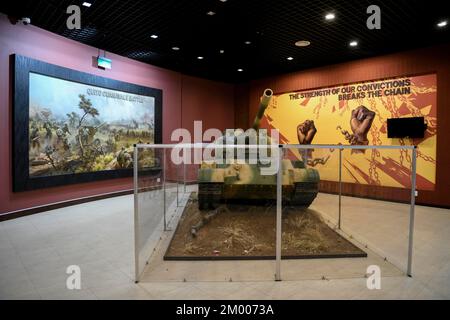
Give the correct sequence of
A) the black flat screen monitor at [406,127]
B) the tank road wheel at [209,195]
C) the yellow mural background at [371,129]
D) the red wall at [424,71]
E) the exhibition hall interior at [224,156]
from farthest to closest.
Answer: the black flat screen monitor at [406,127] → the red wall at [424,71] → the tank road wheel at [209,195] → the yellow mural background at [371,129] → the exhibition hall interior at [224,156]

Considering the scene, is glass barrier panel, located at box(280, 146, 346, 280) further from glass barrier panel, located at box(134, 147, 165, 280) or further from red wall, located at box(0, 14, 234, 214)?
red wall, located at box(0, 14, 234, 214)

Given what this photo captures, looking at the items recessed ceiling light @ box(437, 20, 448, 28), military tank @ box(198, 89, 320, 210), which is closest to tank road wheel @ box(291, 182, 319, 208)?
military tank @ box(198, 89, 320, 210)

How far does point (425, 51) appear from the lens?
8.22 m

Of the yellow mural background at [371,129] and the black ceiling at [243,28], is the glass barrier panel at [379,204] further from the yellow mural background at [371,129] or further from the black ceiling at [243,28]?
the black ceiling at [243,28]

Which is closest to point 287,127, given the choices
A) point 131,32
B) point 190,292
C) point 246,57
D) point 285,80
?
point 285,80

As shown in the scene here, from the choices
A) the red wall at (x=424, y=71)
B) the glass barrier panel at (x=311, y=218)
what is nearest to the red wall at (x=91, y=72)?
the red wall at (x=424, y=71)

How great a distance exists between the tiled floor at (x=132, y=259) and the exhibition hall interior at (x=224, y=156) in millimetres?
33

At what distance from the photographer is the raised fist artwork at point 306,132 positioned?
10656mm

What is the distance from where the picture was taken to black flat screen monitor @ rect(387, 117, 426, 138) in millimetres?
8234

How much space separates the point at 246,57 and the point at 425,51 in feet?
15.7

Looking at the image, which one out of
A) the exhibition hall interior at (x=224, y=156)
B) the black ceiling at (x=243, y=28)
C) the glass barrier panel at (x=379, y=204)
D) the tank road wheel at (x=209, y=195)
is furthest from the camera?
the black ceiling at (x=243, y=28)

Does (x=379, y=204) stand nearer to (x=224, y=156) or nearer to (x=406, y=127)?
(x=224, y=156)

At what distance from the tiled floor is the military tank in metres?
0.45
